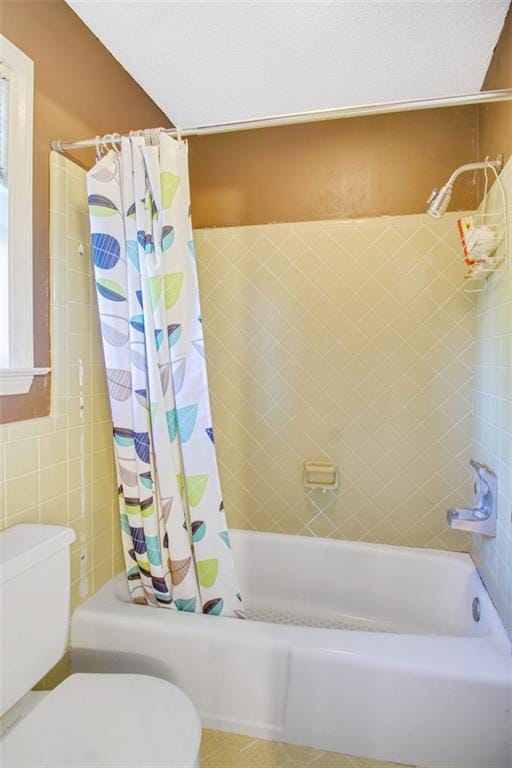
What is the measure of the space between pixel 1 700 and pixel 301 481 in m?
1.44

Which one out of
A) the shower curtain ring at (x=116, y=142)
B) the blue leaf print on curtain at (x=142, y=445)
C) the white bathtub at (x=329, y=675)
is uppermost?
the shower curtain ring at (x=116, y=142)

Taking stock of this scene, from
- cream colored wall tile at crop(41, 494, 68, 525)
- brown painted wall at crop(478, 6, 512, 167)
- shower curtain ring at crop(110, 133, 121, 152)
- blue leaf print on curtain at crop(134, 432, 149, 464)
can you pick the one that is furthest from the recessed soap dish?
shower curtain ring at crop(110, 133, 121, 152)

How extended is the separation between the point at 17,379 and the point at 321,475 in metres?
1.41

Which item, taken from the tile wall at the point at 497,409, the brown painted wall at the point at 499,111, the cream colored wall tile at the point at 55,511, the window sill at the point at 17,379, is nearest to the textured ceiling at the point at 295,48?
the brown painted wall at the point at 499,111

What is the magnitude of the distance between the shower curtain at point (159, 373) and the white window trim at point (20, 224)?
0.72 feet

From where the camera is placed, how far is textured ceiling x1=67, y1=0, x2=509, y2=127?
1.43 m

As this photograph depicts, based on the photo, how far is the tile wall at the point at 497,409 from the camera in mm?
1384

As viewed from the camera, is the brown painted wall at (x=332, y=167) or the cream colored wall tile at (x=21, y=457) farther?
the brown painted wall at (x=332, y=167)

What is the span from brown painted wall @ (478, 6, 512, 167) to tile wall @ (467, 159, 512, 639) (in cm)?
14

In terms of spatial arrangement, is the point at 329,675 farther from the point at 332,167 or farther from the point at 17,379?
the point at 332,167

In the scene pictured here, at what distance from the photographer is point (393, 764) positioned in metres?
1.25

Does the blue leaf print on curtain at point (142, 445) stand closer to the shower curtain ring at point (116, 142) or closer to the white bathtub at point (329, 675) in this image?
the white bathtub at point (329, 675)

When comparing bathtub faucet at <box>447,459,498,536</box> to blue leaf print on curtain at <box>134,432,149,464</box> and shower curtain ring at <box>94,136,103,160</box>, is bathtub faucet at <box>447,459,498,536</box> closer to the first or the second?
blue leaf print on curtain at <box>134,432,149,464</box>

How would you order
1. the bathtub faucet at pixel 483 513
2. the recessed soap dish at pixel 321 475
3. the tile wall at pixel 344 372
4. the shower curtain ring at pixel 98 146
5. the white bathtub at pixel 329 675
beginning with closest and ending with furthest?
the white bathtub at pixel 329 675
the shower curtain ring at pixel 98 146
the bathtub faucet at pixel 483 513
the tile wall at pixel 344 372
the recessed soap dish at pixel 321 475
